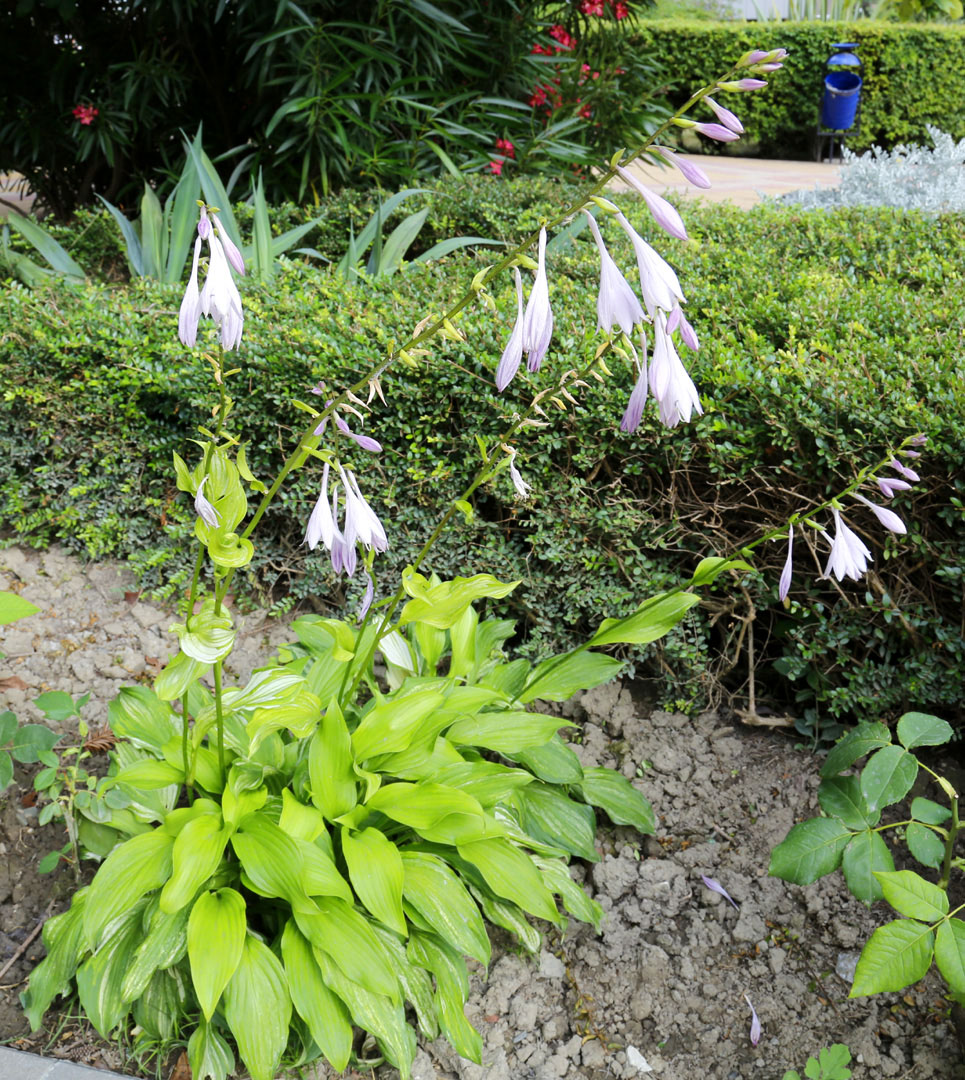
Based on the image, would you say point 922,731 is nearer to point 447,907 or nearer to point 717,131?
point 447,907

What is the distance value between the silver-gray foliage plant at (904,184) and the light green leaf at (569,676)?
369 cm

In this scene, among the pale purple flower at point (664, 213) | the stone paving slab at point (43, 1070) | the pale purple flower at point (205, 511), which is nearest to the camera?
the pale purple flower at point (664, 213)

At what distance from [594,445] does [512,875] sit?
1185 mm

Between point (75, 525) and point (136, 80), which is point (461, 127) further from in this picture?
point (75, 525)

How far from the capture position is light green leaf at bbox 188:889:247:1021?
1.51 metres

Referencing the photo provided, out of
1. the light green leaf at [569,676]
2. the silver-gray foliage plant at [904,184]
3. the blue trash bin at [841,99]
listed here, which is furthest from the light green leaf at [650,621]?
the blue trash bin at [841,99]

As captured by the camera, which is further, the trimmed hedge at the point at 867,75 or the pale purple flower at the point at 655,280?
the trimmed hedge at the point at 867,75

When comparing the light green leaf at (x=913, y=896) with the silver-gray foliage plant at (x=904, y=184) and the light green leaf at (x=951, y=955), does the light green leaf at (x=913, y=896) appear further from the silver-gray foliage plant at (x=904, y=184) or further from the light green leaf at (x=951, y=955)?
the silver-gray foliage plant at (x=904, y=184)

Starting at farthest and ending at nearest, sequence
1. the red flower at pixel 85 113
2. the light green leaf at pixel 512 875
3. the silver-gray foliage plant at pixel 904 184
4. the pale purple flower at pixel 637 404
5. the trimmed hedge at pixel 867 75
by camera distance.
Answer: the trimmed hedge at pixel 867 75, the red flower at pixel 85 113, the silver-gray foliage plant at pixel 904 184, the light green leaf at pixel 512 875, the pale purple flower at pixel 637 404

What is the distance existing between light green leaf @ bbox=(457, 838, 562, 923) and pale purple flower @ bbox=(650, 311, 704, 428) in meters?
1.09

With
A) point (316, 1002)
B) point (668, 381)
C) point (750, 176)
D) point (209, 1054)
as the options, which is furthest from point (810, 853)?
point (750, 176)

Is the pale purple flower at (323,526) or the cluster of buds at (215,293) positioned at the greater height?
the cluster of buds at (215,293)

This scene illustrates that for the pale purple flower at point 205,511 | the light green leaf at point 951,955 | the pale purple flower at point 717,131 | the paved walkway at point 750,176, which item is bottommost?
the light green leaf at point 951,955

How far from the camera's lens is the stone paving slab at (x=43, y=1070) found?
1.65m
